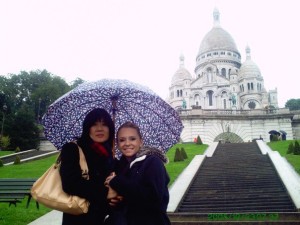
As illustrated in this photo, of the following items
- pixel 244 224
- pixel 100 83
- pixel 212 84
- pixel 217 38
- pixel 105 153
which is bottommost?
pixel 244 224

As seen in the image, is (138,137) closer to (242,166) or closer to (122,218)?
(122,218)

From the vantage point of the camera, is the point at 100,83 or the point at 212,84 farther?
the point at 212,84

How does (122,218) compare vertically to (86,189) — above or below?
below

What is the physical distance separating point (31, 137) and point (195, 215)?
2833 cm

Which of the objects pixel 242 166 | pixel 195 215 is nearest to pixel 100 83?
pixel 195 215

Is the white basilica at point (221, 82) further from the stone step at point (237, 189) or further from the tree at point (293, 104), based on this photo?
the stone step at point (237, 189)

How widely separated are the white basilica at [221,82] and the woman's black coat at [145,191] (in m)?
56.6

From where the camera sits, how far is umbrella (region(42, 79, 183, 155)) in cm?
428

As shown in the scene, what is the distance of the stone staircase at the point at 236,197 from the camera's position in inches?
290

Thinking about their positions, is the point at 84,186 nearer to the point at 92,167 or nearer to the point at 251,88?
the point at 92,167

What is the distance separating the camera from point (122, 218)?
9.78 feet

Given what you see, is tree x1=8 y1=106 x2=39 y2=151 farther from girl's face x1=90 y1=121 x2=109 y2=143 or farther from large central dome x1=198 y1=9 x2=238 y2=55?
large central dome x1=198 y1=9 x2=238 y2=55

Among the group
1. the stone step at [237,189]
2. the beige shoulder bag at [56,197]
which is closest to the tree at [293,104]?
the stone step at [237,189]

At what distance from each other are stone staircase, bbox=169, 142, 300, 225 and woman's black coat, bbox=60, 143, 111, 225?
4.59 m
